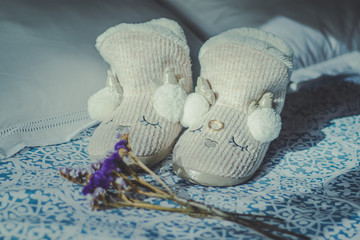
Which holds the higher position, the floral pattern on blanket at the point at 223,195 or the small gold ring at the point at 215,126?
the small gold ring at the point at 215,126

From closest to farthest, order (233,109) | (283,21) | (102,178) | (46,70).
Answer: (102,178) → (233,109) → (46,70) → (283,21)

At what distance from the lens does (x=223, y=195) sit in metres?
0.67

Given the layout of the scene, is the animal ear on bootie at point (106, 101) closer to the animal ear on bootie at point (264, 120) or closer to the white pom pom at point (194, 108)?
the white pom pom at point (194, 108)

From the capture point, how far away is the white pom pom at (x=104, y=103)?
0.82 metres

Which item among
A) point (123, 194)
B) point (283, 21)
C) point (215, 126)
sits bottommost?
point (123, 194)

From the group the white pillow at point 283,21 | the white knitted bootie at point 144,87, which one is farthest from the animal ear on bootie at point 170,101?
the white pillow at point 283,21

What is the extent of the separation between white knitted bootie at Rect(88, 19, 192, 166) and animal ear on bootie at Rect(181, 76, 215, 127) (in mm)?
15

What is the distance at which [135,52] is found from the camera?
0.80m

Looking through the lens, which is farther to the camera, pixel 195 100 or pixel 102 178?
pixel 195 100

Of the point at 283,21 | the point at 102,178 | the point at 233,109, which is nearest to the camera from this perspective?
the point at 102,178

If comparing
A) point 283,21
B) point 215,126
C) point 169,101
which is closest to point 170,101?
point 169,101

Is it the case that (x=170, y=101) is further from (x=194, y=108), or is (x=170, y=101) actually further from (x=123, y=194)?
(x=123, y=194)

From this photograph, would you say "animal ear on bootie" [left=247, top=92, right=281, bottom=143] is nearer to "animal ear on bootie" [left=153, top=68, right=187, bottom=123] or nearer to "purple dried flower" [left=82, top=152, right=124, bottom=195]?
"animal ear on bootie" [left=153, top=68, right=187, bottom=123]

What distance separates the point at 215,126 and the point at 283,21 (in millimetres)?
739
